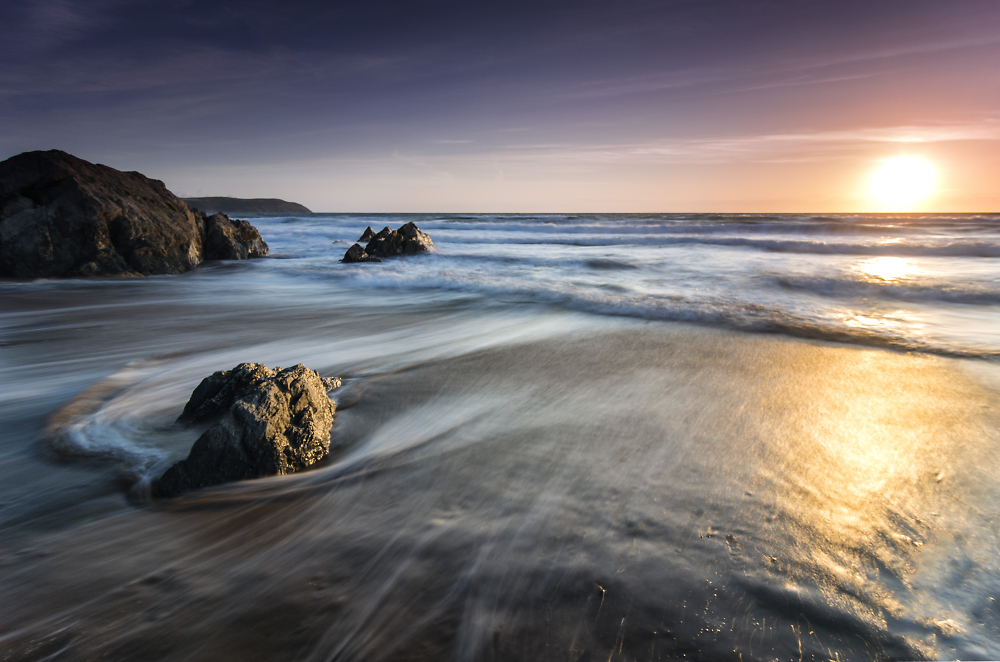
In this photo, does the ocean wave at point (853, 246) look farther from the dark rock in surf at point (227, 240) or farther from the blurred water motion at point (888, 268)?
the dark rock in surf at point (227, 240)

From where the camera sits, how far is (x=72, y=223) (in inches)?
304

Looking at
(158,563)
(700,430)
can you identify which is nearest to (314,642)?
(158,563)

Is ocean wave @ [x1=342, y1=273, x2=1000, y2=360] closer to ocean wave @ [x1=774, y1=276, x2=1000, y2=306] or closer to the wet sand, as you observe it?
the wet sand

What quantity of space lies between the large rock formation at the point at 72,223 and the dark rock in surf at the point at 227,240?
213 centimetres

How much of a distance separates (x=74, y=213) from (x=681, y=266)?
37.5 ft

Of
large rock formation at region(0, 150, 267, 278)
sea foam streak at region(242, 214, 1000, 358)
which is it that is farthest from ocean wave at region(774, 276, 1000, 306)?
large rock formation at region(0, 150, 267, 278)

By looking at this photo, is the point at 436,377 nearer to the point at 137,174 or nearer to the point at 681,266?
the point at 681,266

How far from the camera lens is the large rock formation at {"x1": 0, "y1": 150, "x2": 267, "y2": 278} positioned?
754 cm

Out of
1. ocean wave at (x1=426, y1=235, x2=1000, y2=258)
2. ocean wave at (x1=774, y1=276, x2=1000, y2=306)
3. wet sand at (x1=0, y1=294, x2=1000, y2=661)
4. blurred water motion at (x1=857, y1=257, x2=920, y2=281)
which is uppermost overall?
ocean wave at (x1=426, y1=235, x2=1000, y2=258)

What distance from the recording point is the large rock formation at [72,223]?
297 inches

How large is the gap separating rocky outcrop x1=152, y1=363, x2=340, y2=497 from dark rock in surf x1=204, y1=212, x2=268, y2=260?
34.2 ft

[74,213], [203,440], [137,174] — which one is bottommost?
[203,440]

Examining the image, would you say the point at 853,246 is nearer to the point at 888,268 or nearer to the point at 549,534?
the point at 888,268

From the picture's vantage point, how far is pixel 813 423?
2562mm
